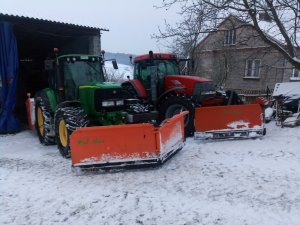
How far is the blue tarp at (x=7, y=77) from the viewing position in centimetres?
860

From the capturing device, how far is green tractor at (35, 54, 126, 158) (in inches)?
237

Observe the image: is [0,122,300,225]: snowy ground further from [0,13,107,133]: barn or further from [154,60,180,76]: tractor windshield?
[0,13,107,133]: barn

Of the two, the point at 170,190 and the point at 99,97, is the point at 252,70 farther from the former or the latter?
the point at 170,190

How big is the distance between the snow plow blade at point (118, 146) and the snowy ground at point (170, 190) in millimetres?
209

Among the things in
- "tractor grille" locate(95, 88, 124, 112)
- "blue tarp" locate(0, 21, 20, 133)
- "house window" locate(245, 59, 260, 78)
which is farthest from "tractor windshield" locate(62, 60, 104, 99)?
"house window" locate(245, 59, 260, 78)

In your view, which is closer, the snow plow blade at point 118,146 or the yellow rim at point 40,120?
the snow plow blade at point 118,146

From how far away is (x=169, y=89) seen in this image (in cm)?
789

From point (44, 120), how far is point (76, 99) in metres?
1.04

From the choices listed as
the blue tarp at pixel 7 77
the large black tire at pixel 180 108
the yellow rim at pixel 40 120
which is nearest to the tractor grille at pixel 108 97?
the large black tire at pixel 180 108

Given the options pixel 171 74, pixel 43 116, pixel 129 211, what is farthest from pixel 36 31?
pixel 129 211

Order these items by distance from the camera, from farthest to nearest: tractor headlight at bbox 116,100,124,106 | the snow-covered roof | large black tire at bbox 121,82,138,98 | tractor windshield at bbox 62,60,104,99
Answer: the snow-covered roof, large black tire at bbox 121,82,138,98, tractor windshield at bbox 62,60,104,99, tractor headlight at bbox 116,100,124,106

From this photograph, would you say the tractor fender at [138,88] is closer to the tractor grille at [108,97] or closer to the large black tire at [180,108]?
the large black tire at [180,108]

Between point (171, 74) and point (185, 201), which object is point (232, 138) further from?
point (185, 201)

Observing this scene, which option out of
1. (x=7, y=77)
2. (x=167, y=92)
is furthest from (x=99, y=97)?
(x=7, y=77)
